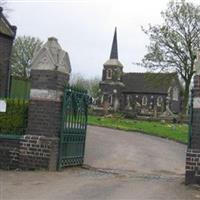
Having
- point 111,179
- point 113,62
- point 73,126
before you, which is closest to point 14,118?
point 73,126

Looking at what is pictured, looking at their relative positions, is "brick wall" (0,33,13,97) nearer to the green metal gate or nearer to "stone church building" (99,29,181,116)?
the green metal gate

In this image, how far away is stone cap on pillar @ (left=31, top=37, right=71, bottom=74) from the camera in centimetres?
1559

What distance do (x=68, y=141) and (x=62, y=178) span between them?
2.24 m

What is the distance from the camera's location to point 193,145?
536 inches

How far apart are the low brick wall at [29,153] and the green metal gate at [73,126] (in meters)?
0.41

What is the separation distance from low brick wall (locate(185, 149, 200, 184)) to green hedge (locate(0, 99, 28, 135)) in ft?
16.7

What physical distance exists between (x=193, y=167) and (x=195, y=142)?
0.63m

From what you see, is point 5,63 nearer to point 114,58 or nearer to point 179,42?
point 179,42

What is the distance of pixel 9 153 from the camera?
15.7m

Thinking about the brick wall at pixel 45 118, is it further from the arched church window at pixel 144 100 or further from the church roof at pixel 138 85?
the arched church window at pixel 144 100

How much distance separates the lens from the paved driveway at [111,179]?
11.5 meters

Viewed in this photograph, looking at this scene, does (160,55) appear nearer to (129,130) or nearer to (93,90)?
(129,130)

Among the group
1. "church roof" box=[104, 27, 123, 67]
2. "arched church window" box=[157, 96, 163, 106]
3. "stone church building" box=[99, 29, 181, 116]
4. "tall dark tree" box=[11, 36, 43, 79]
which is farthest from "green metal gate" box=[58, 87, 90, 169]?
"church roof" box=[104, 27, 123, 67]

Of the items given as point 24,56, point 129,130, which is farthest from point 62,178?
point 24,56
